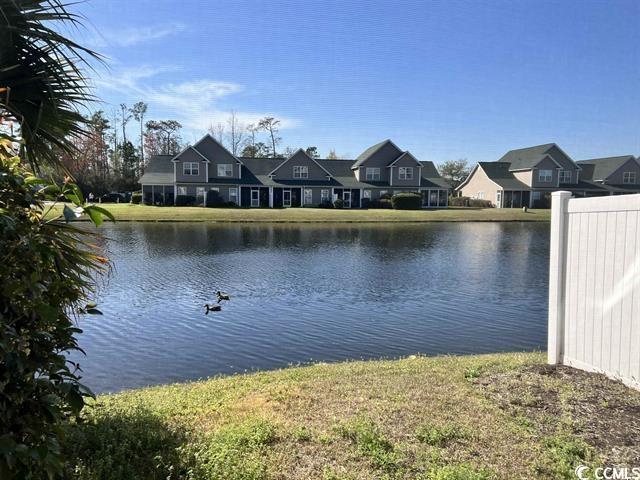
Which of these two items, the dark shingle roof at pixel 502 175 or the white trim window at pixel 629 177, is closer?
the dark shingle roof at pixel 502 175

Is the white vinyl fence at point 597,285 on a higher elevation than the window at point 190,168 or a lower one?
lower

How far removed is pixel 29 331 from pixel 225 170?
54569mm

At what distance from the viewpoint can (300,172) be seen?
5788 cm

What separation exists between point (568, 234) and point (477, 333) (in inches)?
214

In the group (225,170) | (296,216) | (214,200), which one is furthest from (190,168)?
(296,216)

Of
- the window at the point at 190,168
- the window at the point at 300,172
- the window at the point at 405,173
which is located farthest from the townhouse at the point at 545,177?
the window at the point at 190,168

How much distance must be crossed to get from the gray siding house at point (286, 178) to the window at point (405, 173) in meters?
0.12

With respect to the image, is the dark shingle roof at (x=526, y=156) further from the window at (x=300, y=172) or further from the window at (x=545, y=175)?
the window at (x=300, y=172)

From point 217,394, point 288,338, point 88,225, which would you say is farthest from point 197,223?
point 217,394

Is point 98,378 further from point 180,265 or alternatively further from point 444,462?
point 180,265

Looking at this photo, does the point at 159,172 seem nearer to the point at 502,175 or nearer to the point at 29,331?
the point at 502,175

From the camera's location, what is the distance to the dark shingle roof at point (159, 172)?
175ft

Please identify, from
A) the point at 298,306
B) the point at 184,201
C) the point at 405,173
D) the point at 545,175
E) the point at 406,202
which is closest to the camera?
the point at 298,306

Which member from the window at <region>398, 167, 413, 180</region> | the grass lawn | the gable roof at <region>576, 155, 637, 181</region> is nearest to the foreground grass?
the window at <region>398, 167, 413, 180</region>
